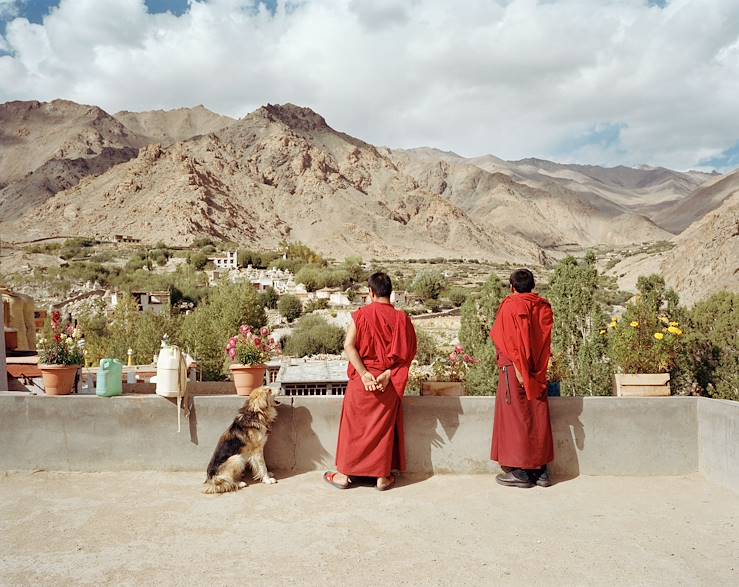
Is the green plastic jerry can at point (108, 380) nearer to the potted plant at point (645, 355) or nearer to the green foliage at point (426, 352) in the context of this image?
the potted plant at point (645, 355)

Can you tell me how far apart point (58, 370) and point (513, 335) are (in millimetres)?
3564

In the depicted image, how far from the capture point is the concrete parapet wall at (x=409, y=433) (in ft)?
16.6

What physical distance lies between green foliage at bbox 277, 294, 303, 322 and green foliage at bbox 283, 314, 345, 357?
936 centimetres

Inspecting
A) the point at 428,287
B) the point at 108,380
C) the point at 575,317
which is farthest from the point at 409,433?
the point at 428,287

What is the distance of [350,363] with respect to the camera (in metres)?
4.80

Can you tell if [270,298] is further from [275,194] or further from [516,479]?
[275,194]

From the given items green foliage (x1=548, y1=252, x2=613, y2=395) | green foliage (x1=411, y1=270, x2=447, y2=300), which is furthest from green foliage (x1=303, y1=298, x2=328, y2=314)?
green foliage (x1=548, y1=252, x2=613, y2=395)

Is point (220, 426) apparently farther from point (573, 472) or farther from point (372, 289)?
point (573, 472)

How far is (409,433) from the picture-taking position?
5164mm

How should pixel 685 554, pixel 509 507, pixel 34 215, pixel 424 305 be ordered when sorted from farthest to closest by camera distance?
pixel 34 215
pixel 424 305
pixel 509 507
pixel 685 554

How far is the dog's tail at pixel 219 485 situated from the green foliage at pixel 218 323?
40.0 ft

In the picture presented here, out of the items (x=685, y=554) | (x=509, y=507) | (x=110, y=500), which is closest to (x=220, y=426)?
(x=110, y=500)

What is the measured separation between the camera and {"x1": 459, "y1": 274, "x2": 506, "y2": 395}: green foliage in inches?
395

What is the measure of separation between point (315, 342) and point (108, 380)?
22.4m
